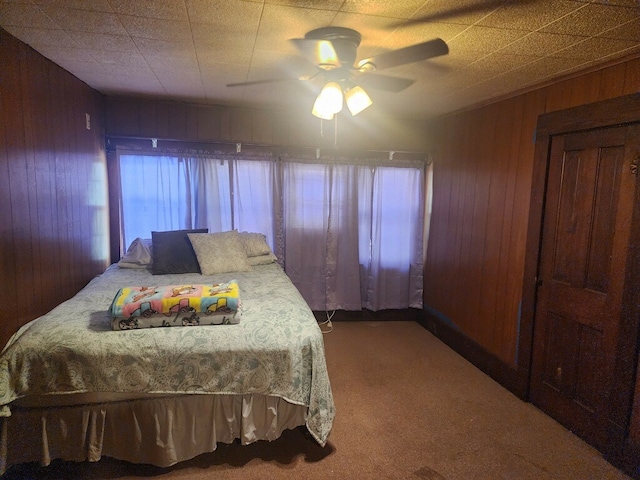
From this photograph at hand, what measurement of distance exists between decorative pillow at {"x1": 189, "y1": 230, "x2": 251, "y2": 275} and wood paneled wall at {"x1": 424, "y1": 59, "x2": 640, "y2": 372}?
6.51ft

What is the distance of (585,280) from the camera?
2219 millimetres

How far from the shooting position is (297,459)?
1.99 metres

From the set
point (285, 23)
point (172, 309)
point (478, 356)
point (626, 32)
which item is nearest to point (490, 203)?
point (478, 356)

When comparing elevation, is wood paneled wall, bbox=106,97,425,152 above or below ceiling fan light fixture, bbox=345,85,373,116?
above

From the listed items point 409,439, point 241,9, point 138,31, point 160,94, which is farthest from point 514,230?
point 160,94

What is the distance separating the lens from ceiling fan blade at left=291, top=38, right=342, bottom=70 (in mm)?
1812

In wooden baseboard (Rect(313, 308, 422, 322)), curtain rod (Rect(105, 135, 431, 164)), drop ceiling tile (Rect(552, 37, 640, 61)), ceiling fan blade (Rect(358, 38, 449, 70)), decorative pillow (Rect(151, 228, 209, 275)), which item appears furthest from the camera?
wooden baseboard (Rect(313, 308, 422, 322))

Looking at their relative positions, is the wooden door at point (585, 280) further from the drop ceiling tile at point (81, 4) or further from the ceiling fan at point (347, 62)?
the drop ceiling tile at point (81, 4)

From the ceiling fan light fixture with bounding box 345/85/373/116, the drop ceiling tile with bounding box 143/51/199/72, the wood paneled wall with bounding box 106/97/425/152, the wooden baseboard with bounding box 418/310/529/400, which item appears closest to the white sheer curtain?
the wood paneled wall with bounding box 106/97/425/152

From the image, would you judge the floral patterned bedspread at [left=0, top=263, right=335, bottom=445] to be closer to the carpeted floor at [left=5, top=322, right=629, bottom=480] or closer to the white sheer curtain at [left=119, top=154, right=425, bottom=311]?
the carpeted floor at [left=5, top=322, right=629, bottom=480]

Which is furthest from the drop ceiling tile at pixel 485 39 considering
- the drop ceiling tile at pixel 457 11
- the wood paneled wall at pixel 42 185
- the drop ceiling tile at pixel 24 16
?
the wood paneled wall at pixel 42 185

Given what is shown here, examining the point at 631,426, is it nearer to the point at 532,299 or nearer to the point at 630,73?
the point at 532,299

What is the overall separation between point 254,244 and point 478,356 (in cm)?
221

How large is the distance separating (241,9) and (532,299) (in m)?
2.52
